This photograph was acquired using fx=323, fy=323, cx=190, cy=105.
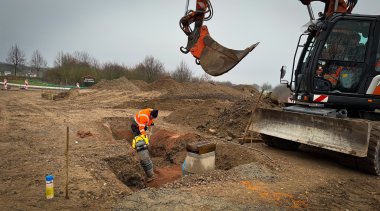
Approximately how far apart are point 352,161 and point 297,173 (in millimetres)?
1454

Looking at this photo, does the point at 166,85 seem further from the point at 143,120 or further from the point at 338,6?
the point at 338,6

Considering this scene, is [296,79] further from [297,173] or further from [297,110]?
[297,173]

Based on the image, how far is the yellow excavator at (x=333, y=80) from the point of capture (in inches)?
253

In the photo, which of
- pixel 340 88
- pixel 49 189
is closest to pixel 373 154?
pixel 340 88

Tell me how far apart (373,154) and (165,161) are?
209 inches

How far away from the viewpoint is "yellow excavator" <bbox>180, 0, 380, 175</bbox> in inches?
253

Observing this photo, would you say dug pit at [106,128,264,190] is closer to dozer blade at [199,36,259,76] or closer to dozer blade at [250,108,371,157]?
dozer blade at [250,108,371,157]

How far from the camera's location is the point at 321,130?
6664 millimetres

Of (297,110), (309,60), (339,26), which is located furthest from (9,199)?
(339,26)

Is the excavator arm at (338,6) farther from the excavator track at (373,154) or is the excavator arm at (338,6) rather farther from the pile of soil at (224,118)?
the pile of soil at (224,118)

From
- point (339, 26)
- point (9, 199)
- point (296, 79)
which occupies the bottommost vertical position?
point (9, 199)

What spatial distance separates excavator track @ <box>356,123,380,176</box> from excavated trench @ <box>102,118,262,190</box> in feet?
7.37

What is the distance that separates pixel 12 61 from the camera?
5544 cm

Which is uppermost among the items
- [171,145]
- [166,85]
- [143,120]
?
[166,85]
